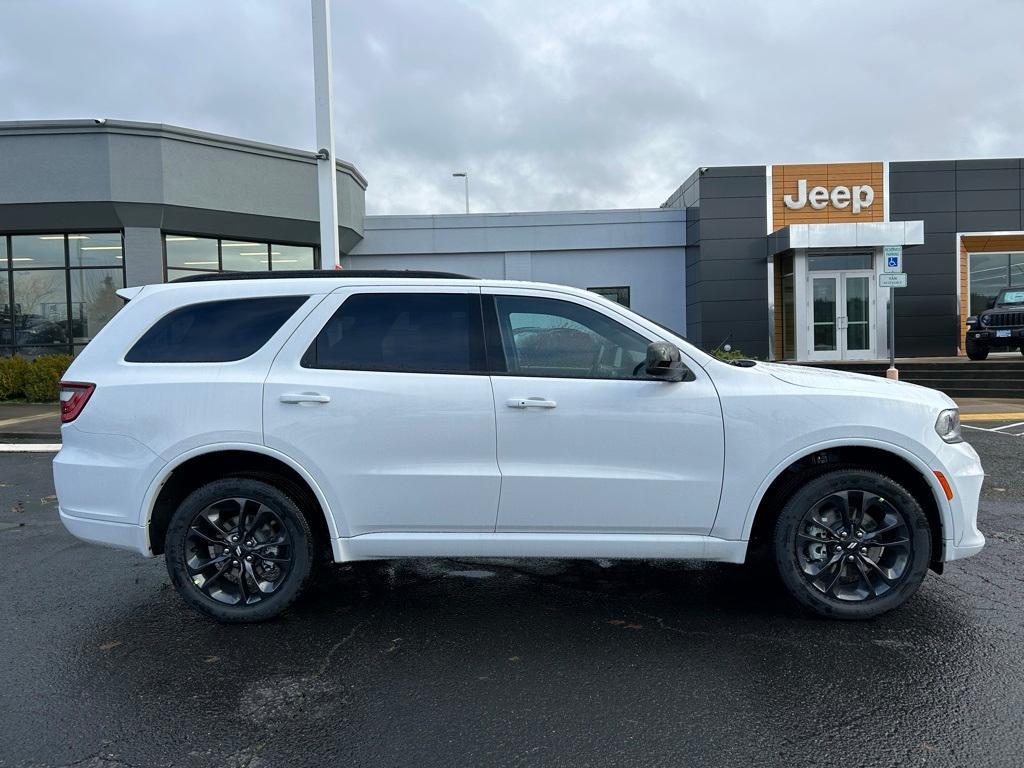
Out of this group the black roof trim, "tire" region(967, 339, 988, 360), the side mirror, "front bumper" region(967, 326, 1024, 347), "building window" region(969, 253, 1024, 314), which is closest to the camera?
the side mirror

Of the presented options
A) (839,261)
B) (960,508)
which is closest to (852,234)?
(839,261)

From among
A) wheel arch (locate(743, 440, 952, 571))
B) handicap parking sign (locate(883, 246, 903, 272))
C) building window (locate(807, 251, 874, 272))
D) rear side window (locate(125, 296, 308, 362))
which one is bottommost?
wheel arch (locate(743, 440, 952, 571))

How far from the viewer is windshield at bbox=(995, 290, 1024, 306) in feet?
64.3

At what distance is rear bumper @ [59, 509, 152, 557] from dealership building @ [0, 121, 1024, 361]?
16002 mm

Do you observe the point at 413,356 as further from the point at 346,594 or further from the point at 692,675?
the point at 692,675

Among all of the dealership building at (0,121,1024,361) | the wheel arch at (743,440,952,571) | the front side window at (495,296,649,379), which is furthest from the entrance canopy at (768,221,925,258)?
the front side window at (495,296,649,379)

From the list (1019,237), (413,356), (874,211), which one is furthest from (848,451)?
(1019,237)

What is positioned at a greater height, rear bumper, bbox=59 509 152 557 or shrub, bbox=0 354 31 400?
shrub, bbox=0 354 31 400

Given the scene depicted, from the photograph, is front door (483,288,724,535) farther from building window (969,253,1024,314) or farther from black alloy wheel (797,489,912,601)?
building window (969,253,1024,314)

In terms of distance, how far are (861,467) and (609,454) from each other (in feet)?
4.59

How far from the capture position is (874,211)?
75.1 ft

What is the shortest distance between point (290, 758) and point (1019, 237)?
26.5 m

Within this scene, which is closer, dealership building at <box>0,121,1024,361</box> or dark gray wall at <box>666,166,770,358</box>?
dealership building at <box>0,121,1024,361</box>

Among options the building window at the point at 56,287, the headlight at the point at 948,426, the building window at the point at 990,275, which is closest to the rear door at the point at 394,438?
the headlight at the point at 948,426
